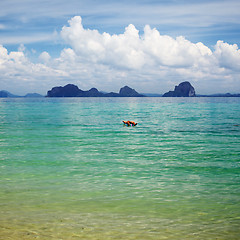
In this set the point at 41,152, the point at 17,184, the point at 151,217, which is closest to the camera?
the point at 151,217

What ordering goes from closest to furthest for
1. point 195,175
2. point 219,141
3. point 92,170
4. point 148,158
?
1. point 195,175
2. point 92,170
3. point 148,158
4. point 219,141

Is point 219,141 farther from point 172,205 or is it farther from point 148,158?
point 172,205

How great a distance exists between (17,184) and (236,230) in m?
8.79

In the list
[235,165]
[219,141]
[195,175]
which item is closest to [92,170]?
[195,175]

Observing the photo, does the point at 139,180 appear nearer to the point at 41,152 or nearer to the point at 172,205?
the point at 172,205

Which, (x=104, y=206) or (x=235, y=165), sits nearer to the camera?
(x=104, y=206)

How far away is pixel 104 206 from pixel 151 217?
5.76 ft

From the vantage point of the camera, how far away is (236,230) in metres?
7.84

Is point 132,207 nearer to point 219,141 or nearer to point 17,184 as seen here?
point 17,184

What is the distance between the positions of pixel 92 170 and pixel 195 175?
5210mm

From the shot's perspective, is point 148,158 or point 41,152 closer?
point 148,158

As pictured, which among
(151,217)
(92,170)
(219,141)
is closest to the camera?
(151,217)

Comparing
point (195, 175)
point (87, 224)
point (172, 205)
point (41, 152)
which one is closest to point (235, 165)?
point (195, 175)

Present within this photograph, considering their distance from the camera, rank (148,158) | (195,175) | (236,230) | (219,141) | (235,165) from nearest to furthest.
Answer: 1. (236,230)
2. (195,175)
3. (235,165)
4. (148,158)
5. (219,141)
